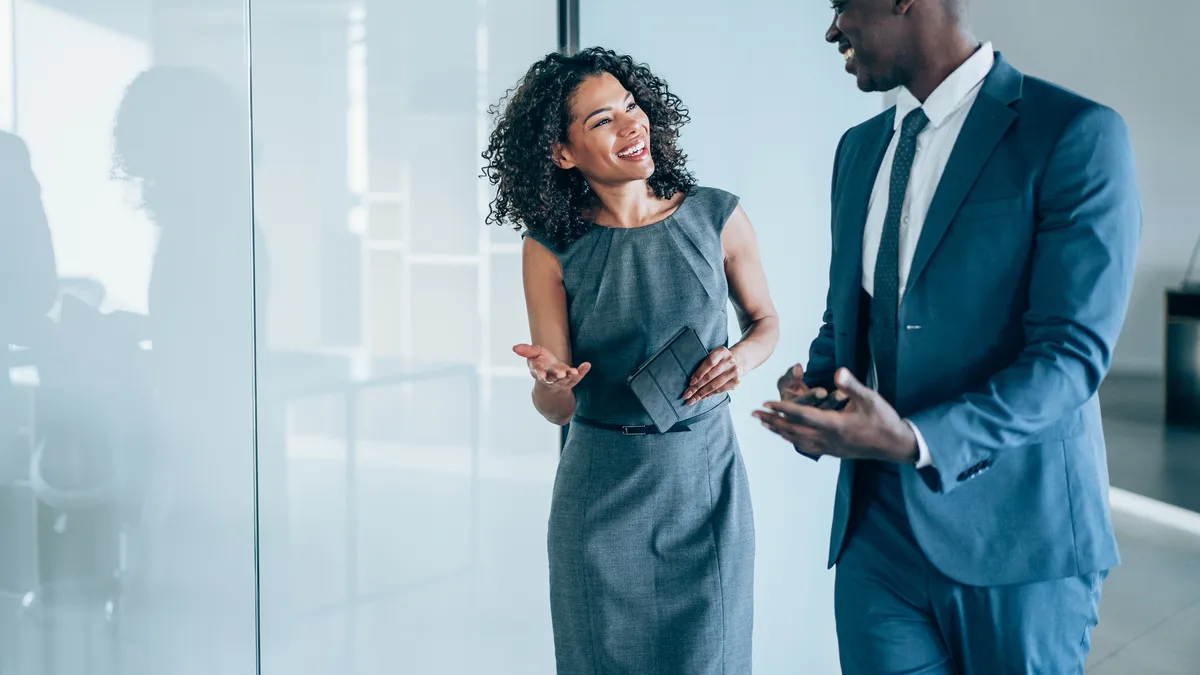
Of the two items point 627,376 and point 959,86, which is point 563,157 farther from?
point 959,86

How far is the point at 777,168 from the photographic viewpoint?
2971mm

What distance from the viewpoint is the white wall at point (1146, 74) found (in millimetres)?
6016

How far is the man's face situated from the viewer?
4.49 ft

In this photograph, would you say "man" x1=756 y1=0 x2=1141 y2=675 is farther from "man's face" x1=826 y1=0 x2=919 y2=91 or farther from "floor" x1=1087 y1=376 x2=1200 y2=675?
"floor" x1=1087 y1=376 x2=1200 y2=675

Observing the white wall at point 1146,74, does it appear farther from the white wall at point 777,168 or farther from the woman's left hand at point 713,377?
the woman's left hand at point 713,377

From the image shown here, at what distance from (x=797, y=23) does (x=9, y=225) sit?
2239 mm

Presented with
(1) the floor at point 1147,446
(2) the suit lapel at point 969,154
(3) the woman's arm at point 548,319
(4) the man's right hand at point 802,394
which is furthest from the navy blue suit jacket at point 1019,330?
(1) the floor at point 1147,446

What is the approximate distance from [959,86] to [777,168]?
62.9 inches

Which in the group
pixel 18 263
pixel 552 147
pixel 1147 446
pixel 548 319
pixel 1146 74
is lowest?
pixel 1147 446

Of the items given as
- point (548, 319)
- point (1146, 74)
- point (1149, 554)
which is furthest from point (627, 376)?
point (1146, 74)

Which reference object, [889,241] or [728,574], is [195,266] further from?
[889,241]

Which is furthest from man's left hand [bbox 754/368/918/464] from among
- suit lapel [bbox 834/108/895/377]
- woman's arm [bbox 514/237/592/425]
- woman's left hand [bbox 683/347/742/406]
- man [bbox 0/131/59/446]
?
man [bbox 0/131/59/446]

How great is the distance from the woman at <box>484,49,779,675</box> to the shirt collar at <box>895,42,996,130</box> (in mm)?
646

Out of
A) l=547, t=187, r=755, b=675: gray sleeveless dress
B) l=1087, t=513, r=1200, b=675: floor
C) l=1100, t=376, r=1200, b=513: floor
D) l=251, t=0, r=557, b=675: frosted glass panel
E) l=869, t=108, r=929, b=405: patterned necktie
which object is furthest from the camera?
l=1100, t=376, r=1200, b=513: floor
